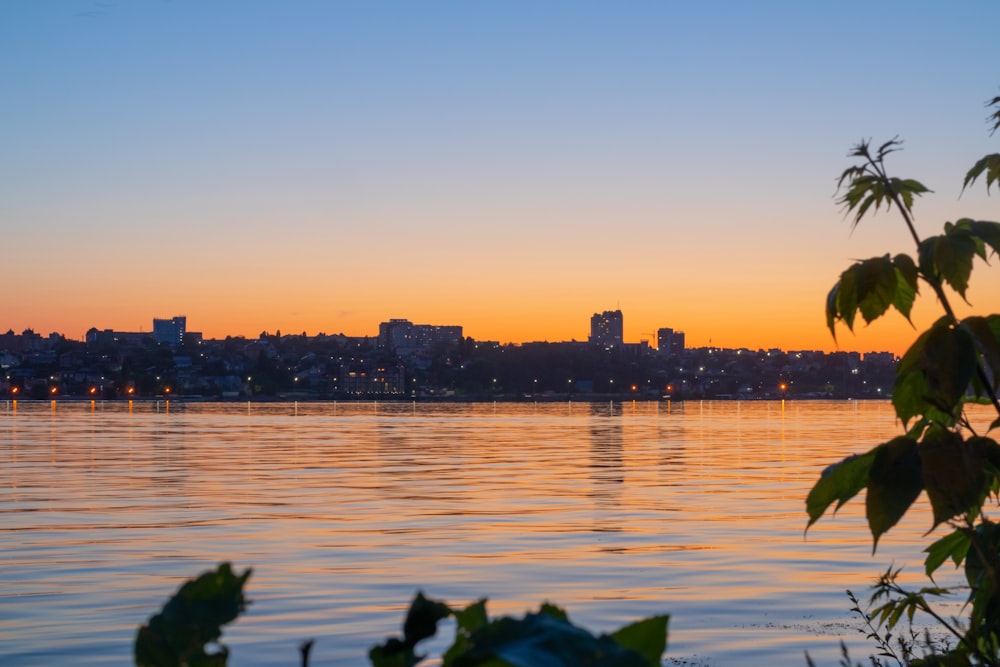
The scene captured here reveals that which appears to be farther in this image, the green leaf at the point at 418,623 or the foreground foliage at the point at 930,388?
the foreground foliage at the point at 930,388

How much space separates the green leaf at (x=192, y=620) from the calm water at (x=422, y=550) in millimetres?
4043

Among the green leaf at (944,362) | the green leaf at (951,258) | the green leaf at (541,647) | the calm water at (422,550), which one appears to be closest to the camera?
the green leaf at (541,647)

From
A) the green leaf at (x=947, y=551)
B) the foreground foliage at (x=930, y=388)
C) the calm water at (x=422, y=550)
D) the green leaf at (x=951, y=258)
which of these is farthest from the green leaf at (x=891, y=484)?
the calm water at (x=422, y=550)

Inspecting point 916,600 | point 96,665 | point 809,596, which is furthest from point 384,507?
point 916,600

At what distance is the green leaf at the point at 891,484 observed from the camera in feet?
6.64

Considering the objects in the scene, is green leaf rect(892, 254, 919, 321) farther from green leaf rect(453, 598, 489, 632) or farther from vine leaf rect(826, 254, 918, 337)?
green leaf rect(453, 598, 489, 632)

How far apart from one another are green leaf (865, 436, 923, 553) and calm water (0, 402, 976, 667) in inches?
129

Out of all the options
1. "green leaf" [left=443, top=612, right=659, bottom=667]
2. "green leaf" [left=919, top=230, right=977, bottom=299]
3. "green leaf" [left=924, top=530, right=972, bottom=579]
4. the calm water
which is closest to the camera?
"green leaf" [left=443, top=612, right=659, bottom=667]

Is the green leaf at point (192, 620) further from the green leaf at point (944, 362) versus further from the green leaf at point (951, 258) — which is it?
the green leaf at point (951, 258)

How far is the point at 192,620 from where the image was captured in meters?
0.93

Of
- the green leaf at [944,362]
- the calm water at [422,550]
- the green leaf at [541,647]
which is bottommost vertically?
the calm water at [422,550]

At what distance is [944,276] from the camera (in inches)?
84.0

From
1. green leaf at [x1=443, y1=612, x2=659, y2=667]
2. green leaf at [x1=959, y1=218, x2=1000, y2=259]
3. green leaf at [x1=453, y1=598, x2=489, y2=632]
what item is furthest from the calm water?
green leaf at [x1=443, y1=612, x2=659, y2=667]

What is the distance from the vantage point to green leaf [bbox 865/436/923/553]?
2025 mm
